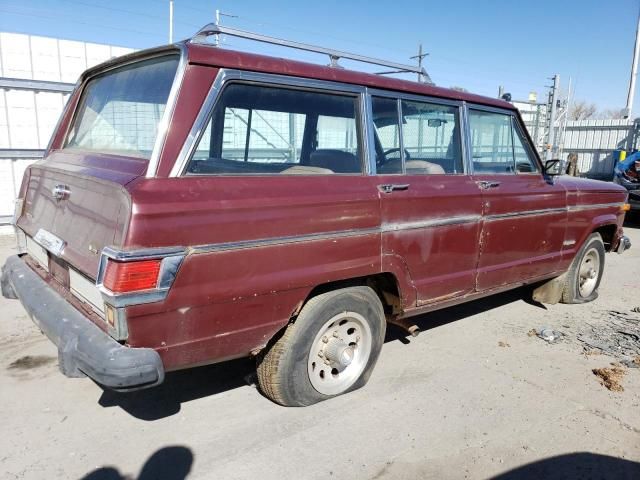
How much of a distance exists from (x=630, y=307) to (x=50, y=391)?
5666 mm

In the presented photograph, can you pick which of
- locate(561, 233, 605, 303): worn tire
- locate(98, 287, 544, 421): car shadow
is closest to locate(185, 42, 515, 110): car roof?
locate(98, 287, 544, 421): car shadow

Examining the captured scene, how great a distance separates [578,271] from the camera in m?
5.39

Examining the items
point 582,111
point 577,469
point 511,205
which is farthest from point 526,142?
point 582,111

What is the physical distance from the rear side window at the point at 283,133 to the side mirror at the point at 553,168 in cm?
243

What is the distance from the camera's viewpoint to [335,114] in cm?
330

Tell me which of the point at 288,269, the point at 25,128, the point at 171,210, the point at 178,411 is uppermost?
the point at 25,128

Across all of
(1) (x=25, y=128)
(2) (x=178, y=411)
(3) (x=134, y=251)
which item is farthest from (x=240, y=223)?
(1) (x=25, y=128)

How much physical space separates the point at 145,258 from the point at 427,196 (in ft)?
6.56

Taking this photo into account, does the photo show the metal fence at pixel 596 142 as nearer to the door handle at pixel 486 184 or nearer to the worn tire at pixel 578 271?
the worn tire at pixel 578 271

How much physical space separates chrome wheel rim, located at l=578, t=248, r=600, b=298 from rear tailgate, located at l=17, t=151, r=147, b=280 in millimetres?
4917

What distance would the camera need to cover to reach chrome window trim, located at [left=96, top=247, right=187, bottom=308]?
2254 mm

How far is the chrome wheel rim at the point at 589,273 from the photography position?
5.57m

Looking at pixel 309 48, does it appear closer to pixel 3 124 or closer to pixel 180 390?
pixel 180 390

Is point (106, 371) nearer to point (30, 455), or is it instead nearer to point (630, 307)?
point (30, 455)
